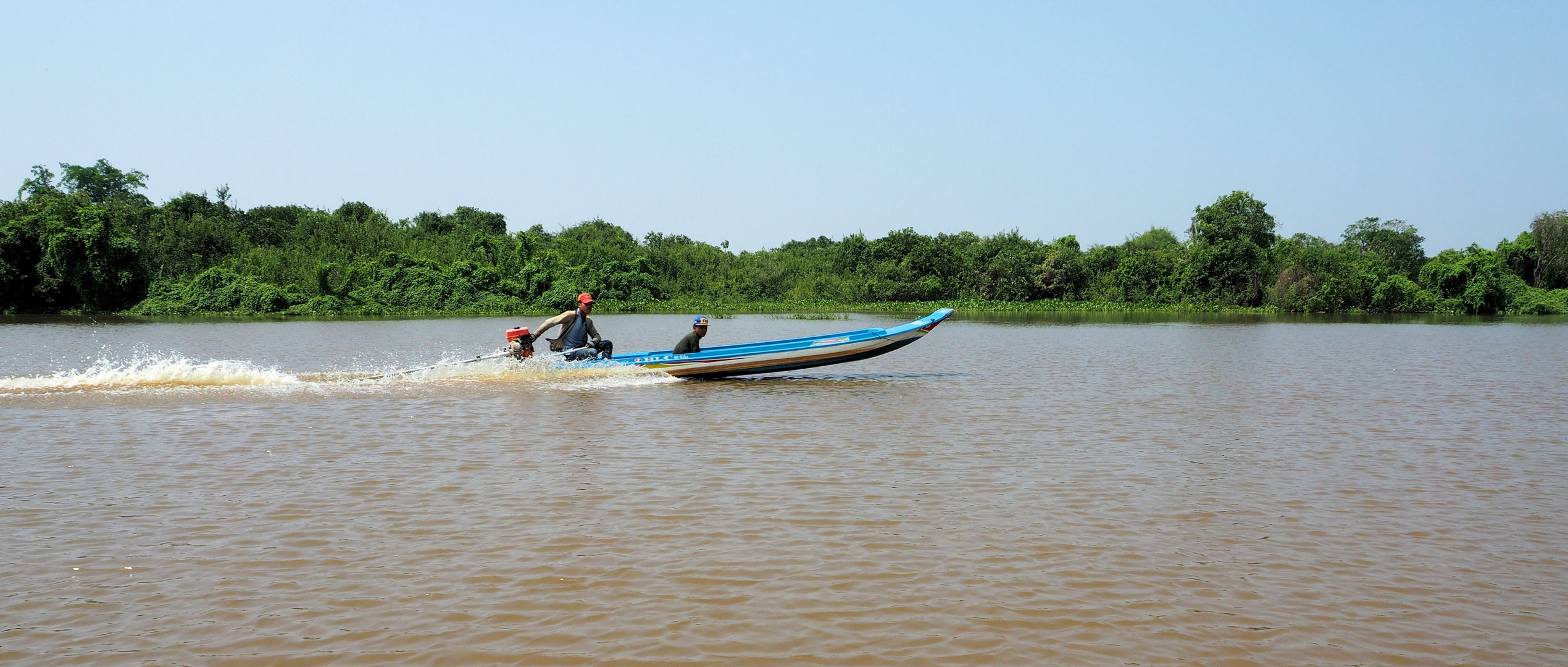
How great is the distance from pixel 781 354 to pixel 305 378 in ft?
25.4

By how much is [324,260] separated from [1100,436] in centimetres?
5485

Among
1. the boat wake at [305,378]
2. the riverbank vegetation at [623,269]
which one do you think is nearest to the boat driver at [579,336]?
the boat wake at [305,378]

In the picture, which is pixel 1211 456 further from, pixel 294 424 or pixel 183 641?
pixel 294 424

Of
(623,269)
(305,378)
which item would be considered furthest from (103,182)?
(305,378)

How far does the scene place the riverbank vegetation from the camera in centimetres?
5009

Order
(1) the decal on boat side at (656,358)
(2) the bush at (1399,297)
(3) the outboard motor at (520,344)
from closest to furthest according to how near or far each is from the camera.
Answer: (3) the outboard motor at (520,344) < (1) the decal on boat side at (656,358) < (2) the bush at (1399,297)

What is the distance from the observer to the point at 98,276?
159ft

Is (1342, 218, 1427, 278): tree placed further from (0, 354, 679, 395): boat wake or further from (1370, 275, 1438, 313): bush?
(0, 354, 679, 395): boat wake

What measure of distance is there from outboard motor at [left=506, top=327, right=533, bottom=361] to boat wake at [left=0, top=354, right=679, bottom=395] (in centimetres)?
18

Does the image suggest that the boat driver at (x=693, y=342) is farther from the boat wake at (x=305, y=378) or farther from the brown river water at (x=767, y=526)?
the brown river water at (x=767, y=526)

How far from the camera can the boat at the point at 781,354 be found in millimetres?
17453

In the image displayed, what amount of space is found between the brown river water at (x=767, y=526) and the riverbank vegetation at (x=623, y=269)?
40628 millimetres

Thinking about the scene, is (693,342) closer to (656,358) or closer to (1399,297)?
(656,358)

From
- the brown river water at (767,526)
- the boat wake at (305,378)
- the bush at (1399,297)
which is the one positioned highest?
the bush at (1399,297)
